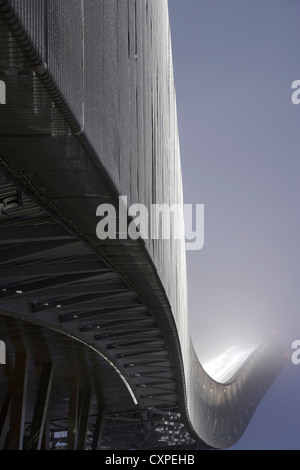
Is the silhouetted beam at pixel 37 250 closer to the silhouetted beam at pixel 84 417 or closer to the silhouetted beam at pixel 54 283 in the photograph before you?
the silhouetted beam at pixel 54 283

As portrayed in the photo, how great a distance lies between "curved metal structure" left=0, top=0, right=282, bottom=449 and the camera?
23.0 feet

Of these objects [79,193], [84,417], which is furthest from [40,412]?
[79,193]

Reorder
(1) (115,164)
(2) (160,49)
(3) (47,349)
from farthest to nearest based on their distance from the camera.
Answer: (3) (47,349), (2) (160,49), (1) (115,164)

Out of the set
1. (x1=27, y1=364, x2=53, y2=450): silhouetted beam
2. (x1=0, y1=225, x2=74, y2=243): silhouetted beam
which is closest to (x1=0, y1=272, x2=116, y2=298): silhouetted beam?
(x1=0, y1=225, x2=74, y2=243): silhouetted beam

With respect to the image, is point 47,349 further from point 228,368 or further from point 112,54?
point 228,368

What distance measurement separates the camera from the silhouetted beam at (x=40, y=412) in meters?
28.5

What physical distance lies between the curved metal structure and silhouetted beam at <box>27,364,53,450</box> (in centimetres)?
4

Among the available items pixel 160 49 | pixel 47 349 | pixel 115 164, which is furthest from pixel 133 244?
pixel 47 349

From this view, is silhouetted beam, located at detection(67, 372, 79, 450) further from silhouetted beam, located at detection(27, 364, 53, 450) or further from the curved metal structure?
silhouetted beam, located at detection(27, 364, 53, 450)

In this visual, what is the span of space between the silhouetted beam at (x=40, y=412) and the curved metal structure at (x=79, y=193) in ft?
0.14

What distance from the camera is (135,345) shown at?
26.0 meters

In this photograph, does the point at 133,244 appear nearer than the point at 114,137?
No

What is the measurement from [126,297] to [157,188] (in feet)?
8.81

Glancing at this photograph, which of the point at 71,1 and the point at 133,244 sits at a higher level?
the point at 71,1
